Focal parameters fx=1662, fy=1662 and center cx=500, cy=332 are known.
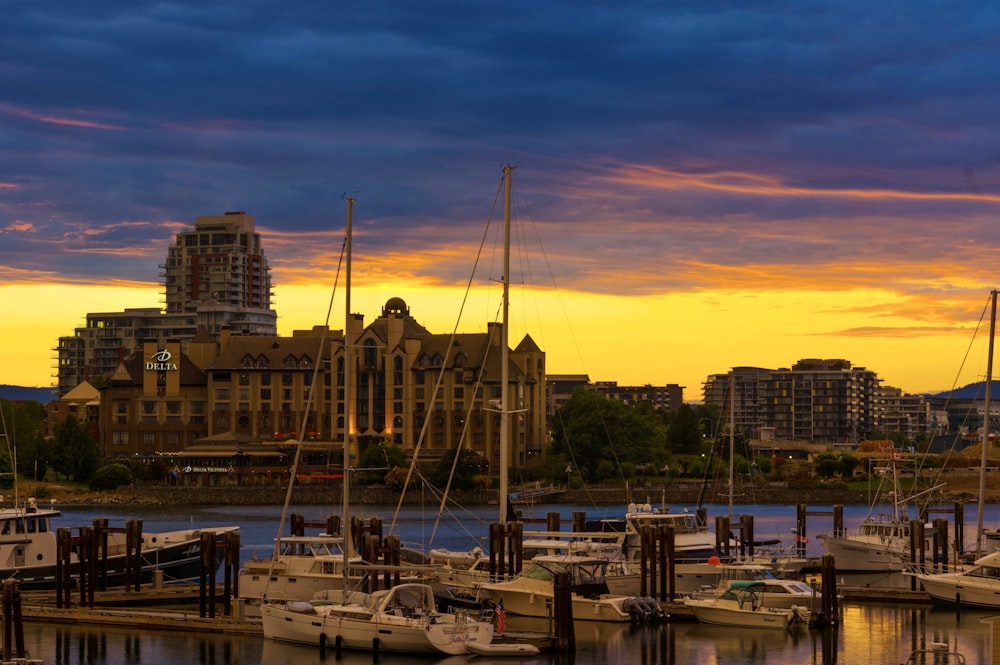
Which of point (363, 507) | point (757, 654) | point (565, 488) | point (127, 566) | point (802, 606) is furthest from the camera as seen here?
point (565, 488)

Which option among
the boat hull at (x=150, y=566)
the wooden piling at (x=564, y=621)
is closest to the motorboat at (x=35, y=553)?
the boat hull at (x=150, y=566)

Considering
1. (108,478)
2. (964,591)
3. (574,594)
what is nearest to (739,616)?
(574,594)

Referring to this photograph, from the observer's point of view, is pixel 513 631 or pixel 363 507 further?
pixel 363 507

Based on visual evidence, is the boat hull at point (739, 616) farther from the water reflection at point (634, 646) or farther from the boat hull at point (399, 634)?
the boat hull at point (399, 634)

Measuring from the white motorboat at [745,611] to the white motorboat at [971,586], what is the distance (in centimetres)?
882

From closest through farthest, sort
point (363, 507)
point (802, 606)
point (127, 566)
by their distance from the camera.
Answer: point (802, 606)
point (127, 566)
point (363, 507)

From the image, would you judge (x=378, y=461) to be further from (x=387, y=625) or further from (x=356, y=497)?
(x=387, y=625)

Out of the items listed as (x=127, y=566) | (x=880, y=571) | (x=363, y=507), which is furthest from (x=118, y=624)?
(x=363, y=507)

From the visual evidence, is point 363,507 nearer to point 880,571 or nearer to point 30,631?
point 880,571

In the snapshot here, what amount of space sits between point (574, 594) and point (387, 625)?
12.1 m

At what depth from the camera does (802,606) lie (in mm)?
61094

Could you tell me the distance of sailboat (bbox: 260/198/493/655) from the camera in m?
53.1

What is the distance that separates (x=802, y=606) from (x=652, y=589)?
640 cm

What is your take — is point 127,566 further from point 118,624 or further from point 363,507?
point 363,507
